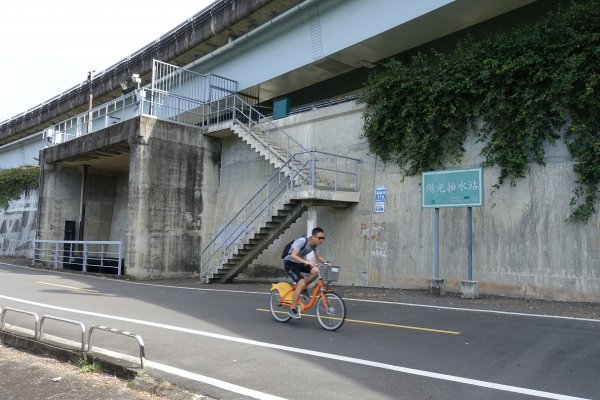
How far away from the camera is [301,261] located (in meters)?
8.82

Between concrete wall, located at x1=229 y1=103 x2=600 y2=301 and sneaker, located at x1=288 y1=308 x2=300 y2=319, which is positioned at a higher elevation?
concrete wall, located at x1=229 y1=103 x2=600 y2=301

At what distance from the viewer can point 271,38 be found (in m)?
22.0

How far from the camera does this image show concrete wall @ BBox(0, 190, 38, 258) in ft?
120

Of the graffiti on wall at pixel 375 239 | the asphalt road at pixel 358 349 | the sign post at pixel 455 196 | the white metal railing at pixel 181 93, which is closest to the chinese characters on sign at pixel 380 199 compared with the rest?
the graffiti on wall at pixel 375 239

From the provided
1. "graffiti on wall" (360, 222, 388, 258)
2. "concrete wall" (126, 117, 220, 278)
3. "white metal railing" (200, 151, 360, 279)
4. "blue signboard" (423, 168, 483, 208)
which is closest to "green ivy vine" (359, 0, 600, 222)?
"blue signboard" (423, 168, 483, 208)

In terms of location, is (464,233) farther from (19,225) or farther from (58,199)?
(19,225)

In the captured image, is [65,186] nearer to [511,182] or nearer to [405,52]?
[405,52]

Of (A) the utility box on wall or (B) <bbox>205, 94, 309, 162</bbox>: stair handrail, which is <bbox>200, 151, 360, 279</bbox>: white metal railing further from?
(A) the utility box on wall

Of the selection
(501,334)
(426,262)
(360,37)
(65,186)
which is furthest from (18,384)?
(65,186)

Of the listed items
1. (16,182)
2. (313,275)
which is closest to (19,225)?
(16,182)

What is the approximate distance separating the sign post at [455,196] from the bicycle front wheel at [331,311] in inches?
232

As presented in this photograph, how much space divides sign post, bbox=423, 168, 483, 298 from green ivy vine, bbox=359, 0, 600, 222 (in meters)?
1.42

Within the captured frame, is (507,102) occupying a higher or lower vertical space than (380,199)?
higher

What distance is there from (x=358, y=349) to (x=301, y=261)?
6.89 ft
